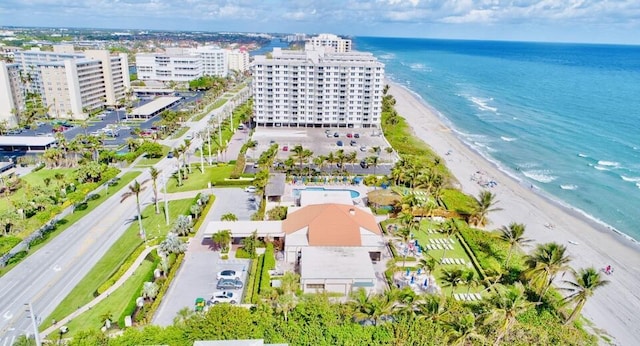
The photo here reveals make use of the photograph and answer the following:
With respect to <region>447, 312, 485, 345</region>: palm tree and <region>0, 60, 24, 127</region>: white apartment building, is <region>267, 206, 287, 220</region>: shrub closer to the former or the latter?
<region>447, 312, 485, 345</region>: palm tree

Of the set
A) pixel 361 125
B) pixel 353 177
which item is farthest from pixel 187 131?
pixel 353 177

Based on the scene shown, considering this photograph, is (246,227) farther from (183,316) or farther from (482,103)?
(482,103)

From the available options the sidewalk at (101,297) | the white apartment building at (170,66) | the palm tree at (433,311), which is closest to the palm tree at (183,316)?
the sidewalk at (101,297)

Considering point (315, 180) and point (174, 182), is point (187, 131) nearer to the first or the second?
point (174, 182)

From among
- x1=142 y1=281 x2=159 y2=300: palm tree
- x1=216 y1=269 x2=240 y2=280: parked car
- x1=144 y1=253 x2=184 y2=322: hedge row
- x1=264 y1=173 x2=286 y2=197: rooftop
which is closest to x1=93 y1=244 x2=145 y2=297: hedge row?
x1=142 y1=281 x2=159 y2=300: palm tree

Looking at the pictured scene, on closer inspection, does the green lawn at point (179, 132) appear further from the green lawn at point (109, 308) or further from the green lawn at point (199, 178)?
the green lawn at point (109, 308)


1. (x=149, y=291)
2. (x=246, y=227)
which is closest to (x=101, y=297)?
(x=149, y=291)
